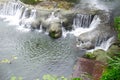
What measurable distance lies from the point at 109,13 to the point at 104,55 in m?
6.37

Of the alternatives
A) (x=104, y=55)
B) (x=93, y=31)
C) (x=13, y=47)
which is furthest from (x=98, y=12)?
(x=13, y=47)

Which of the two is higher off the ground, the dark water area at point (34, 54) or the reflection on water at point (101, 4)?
the reflection on water at point (101, 4)

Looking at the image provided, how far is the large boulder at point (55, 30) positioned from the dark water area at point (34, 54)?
44 cm

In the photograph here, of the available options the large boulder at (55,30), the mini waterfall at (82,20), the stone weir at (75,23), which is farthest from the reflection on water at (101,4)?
the large boulder at (55,30)

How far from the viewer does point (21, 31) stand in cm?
2539

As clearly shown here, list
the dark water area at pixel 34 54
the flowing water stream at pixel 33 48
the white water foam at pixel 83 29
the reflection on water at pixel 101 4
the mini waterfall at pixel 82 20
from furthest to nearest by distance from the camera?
the reflection on water at pixel 101 4, the mini waterfall at pixel 82 20, the white water foam at pixel 83 29, the flowing water stream at pixel 33 48, the dark water area at pixel 34 54

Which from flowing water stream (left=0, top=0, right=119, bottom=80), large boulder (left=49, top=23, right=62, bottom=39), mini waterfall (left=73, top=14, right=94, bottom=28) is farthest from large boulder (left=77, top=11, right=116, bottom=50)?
large boulder (left=49, top=23, right=62, bottom=39)

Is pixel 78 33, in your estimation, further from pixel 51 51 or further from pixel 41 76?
pixel 41 76

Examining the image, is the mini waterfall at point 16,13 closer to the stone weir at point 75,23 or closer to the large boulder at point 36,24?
the stone weir at point 75,23

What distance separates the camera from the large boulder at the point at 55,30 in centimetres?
2414

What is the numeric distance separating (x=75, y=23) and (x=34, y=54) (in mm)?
6141

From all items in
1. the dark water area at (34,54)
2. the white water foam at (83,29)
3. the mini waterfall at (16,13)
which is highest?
the mini waterfall at (16,13)

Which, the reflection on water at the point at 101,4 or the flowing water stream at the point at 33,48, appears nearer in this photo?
the flowing water stream at the point at 33,48

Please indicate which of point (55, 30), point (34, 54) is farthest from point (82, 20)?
point (34, 54)
